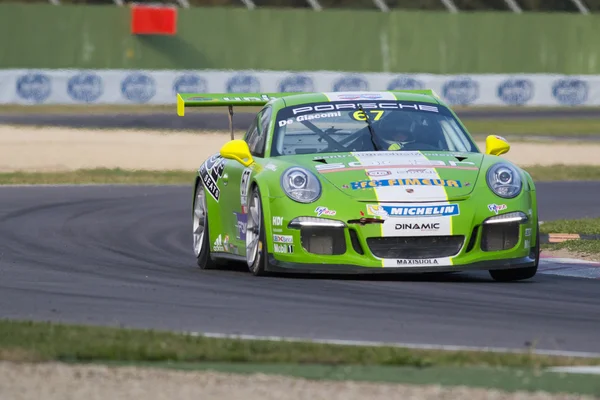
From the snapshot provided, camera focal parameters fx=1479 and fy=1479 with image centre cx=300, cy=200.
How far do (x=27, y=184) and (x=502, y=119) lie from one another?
796 inches

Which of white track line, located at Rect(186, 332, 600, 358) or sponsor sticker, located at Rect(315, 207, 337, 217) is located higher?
sponsor sticker, located at Rect(315, 207, 337, 217)

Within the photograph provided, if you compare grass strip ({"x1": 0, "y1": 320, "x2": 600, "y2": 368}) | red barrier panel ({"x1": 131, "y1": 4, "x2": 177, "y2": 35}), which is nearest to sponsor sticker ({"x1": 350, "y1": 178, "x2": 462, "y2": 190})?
grass strip ({"x1": 0, "y1": 320, "x2": 600, "y2": 368})

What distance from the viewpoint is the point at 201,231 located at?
11398 mm

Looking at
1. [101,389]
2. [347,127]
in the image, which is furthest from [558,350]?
[347,127]

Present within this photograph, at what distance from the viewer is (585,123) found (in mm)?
37750

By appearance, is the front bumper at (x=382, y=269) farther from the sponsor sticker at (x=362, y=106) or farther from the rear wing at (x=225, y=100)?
the rear wing at (x=225, y=100)

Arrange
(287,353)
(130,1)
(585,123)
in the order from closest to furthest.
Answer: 1. (287,353)
2. (585,123)
3. (130,1)

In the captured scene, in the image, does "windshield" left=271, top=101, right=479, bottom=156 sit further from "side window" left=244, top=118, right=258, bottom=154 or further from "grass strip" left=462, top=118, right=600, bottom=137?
"grass strip" left=462, top=118, right=600, bottom=137

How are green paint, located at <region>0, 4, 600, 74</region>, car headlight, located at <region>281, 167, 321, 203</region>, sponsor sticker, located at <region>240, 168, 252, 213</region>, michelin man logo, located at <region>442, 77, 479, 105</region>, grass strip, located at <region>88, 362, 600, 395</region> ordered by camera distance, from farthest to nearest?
green paint, located at <region>0, 4, 600, 74</region> → michelin man logo, located at <region>442, 77, 479, 105</region> → sponsor sticker, located at <region>240, 168, 252, 213</region> → car headlight, located at <region>281, 167, 321, 203</region> → grass strip, located at <region>88, 362, 600, 395</region>

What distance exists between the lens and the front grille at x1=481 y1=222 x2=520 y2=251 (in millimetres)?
9469

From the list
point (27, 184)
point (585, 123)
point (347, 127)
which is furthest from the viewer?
point (585, 123)

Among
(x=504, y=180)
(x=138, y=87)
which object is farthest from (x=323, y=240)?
(x=138, y=87)

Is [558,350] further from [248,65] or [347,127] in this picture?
[248,65]

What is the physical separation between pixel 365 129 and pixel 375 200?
4.12 ft
